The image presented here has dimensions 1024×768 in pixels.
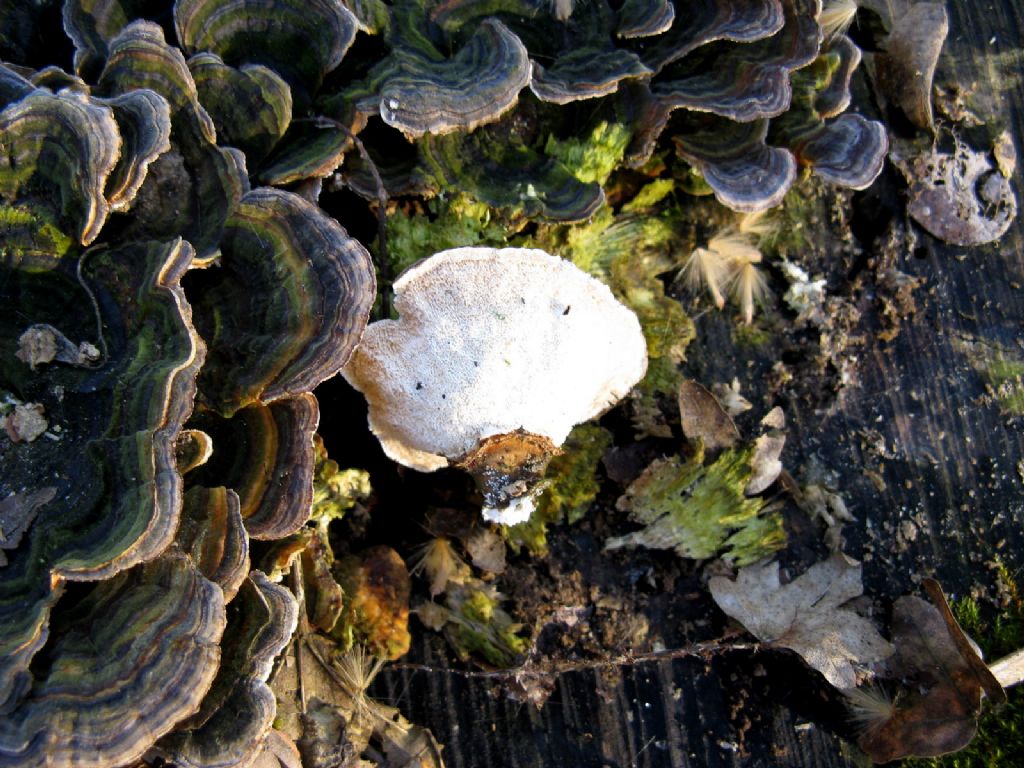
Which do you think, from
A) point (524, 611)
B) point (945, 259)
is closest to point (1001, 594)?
point (945, 259)

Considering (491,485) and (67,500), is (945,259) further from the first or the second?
(67,500)

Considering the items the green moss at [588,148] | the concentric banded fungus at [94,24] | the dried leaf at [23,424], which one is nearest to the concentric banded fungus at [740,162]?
the green moss at [588,148]

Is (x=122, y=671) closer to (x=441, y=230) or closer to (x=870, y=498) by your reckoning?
(x=441, y=230)

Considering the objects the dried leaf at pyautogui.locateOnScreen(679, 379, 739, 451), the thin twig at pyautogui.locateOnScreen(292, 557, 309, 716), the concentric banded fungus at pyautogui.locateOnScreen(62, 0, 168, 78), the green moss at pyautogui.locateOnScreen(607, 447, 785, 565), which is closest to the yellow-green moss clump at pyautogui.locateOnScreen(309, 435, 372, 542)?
the thin twig at pyautogui.locateOnScreen(292, 557, 309, 716)

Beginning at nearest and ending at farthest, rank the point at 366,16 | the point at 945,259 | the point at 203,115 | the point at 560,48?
the point at 203,115 < the point at 366,16 < the point at 560,48 < the point at 945,259

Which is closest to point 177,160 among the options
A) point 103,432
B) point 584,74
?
point 103,432

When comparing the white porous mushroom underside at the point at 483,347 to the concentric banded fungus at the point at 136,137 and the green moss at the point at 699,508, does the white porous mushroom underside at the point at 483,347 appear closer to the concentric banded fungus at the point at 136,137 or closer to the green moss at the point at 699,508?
the green moss at the point at 699,508
